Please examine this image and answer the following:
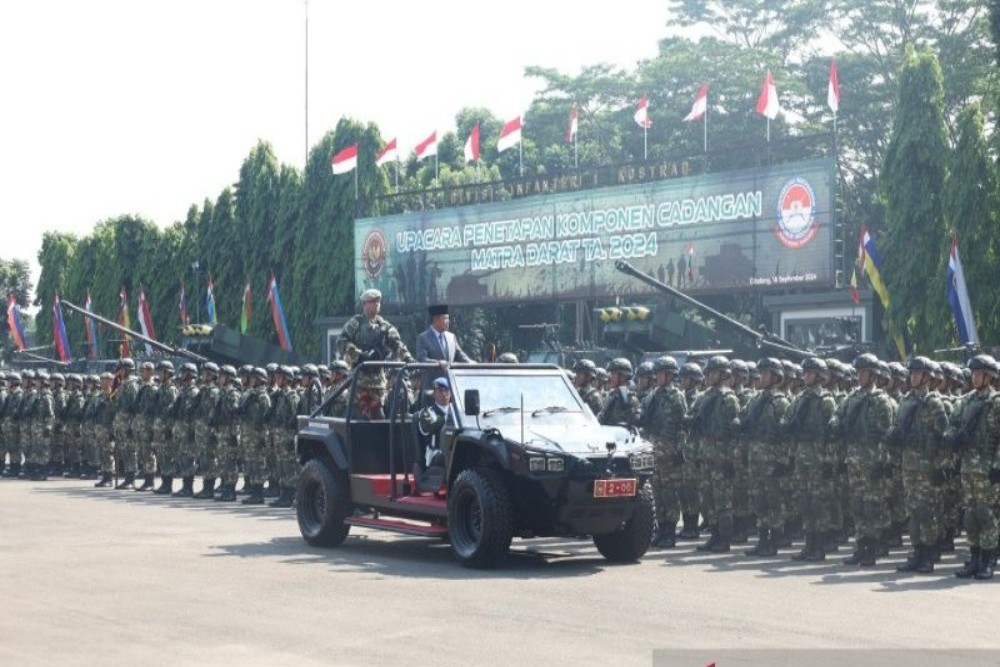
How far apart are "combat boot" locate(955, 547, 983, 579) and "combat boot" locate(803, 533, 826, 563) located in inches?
63.3

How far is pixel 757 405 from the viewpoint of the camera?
16125 millimetres

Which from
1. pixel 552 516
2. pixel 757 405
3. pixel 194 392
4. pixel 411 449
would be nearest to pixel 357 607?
pixel 552 516

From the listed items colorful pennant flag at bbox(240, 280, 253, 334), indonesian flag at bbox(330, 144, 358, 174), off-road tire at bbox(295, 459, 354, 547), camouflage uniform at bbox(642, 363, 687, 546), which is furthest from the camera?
colorful pennant flag at bbox(240, 280, 253, 334)

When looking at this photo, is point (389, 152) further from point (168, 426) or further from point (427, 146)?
point (168, 426)

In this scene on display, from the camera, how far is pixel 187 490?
24344mm

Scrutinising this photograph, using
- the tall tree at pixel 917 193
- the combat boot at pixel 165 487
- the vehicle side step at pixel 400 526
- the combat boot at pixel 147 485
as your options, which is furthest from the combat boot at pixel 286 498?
the tall tree at pixel 917 193

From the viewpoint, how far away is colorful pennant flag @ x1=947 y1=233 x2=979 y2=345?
28688 millimetres

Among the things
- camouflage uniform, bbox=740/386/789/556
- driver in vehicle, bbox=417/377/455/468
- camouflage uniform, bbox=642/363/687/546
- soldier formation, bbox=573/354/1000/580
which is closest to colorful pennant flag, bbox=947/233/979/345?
soldier formation, bbox=573/354/1000/580

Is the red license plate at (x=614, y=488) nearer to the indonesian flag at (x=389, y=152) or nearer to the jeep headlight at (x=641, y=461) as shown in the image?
the jeep headlight at (x=641, y=461)

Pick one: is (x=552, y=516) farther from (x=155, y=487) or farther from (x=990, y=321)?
(x=990, y=321)

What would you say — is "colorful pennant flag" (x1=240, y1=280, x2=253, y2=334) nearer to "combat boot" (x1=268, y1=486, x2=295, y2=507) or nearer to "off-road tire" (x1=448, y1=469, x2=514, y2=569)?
"combat boot" (x1=268, y1=486, x2=295, y2=507)

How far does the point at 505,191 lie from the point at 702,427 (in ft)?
93.1

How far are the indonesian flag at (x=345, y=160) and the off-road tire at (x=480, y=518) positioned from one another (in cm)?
3508

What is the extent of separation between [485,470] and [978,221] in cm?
1977
